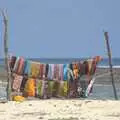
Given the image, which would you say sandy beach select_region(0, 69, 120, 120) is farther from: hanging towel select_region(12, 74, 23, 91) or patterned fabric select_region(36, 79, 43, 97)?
patterned fabric select_region(36, 79, 43, 97)

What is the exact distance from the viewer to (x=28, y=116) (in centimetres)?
1205

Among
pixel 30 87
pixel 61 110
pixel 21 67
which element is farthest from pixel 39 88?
pixel 61 110

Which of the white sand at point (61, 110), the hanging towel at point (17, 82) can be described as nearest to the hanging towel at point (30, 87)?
the hanging towel at point (17, 82)

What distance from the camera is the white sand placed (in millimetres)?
11922

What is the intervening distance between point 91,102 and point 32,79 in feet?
8.80

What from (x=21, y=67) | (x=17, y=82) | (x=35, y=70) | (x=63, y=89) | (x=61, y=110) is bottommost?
(x=61, y=110)

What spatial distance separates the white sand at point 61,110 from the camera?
469 inches

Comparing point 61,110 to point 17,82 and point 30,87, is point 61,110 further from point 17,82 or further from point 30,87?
point 30,87

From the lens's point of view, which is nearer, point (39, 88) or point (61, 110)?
point (61, 110)

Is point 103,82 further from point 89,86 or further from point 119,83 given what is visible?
point 89,86

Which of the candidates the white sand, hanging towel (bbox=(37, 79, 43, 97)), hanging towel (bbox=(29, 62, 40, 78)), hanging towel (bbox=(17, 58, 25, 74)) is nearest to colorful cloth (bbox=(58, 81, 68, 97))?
hanging towel (bbox=(37, 79, 43, 97))

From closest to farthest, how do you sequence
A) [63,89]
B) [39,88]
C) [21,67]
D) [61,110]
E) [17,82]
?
[61,110]
[17,82]
[21,67]
[39,88]
[63,89]

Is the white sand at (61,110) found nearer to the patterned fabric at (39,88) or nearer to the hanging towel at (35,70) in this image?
the patterned fabric at (39,88)

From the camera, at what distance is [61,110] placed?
12945 mm
